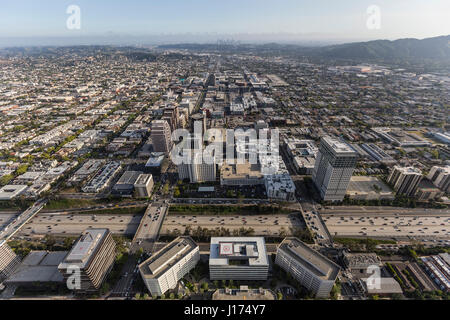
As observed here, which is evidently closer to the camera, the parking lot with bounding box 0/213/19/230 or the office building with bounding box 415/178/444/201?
the parking lot with bounding box 0/213/19/230

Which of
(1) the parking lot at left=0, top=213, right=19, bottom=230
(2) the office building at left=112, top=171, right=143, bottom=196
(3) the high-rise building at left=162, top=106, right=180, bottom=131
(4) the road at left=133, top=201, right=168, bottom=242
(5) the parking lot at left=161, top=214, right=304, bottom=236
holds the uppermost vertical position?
(3) the high-rise building at left=162, top=106, right=180, bottom=131

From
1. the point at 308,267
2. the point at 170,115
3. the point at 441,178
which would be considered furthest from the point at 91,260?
the point at 441,178

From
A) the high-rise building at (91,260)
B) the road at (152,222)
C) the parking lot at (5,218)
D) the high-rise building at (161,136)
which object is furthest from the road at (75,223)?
the high-rise building at (161,136)

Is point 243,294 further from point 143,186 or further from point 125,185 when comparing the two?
point 125,185

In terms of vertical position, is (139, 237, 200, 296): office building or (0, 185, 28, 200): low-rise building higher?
(139, 237, 200, 296): office building

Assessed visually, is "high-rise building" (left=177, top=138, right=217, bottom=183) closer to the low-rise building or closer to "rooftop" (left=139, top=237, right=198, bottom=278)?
"rooftop" (left=139, top=237, right=198, bottom=278)

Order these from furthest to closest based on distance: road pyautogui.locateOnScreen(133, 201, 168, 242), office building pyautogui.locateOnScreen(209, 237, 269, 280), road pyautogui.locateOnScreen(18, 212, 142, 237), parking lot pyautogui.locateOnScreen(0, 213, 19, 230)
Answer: parking lot pyautogui.locateOnScreen(0, 213, 19, 230) < road pyautogui.locateOnScreen(18, 212, 142, 237) < road pyautogui.locateOnScreen(133, 201, 168, 242) < office building pyautogui.locateOnScreen(209, 237, 269, 280)

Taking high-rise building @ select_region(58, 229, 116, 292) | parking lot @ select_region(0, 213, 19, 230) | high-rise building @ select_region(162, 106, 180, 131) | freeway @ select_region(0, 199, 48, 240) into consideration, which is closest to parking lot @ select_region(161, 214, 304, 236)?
high-rise building @ select_region(58, 229, 116, 292)
